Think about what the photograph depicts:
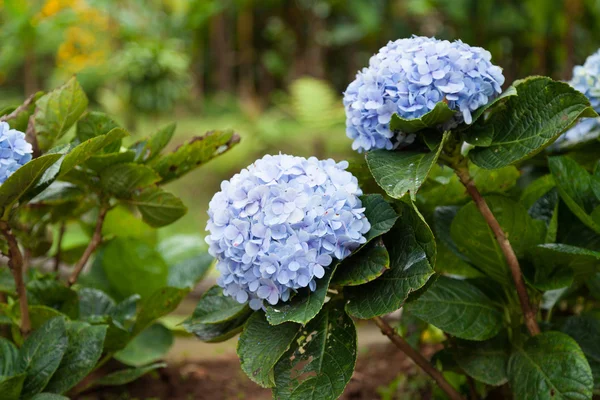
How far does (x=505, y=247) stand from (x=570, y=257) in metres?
0.12

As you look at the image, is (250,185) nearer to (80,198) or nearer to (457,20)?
(80,198)

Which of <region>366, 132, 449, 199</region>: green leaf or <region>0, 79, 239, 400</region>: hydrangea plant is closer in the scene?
<region>366, 132, 449, 199</region>: green leaf

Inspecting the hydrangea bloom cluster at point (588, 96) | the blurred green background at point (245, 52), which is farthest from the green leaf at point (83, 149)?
the blurred green background at point (245, 52)

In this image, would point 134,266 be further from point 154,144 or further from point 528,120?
point 528,120

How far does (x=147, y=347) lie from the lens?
5.62 feet

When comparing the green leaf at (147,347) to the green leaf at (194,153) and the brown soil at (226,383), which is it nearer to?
the brown soil at (226,383)

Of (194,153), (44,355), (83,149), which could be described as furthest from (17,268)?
(194,153)

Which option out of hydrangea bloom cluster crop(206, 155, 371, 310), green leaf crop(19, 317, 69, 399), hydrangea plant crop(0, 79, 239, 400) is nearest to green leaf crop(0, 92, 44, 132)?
hydrangea plant crop(0, 79, 239, 400)

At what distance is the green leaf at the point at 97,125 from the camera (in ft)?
4.38

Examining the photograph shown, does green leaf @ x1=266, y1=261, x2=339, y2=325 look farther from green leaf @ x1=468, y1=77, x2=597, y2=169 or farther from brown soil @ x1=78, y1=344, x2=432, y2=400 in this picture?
brown soil @ x1=78, y1=344, x2=432, y2=400

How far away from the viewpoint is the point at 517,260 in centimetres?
121

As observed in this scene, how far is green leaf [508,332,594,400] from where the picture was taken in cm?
108

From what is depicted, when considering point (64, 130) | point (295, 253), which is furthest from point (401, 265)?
point (64, 130)

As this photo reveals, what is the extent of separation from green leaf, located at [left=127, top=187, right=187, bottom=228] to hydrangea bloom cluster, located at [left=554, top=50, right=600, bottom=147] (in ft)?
2.87
